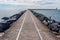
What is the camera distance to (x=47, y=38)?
21.4 m

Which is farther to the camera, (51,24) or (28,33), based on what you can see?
(51,24)

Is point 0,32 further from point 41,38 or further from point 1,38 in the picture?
point 41,38

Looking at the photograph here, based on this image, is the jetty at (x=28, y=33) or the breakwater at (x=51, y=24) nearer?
the jetty at (x=28, y=33)

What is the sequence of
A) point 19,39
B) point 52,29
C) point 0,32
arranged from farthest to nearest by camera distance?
point 52,29, point 0,32, point 19,39

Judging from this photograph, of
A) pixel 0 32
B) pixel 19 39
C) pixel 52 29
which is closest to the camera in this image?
pixel 19 39

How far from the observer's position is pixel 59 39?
21016 mm

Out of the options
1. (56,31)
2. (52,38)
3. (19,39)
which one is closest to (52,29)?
(56,31)

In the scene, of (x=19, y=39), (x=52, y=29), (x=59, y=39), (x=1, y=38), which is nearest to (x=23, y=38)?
(x=19, y=39)

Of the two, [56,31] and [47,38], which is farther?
[56,31]

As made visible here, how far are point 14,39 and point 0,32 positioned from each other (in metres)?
5.29

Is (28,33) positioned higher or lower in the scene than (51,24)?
higher

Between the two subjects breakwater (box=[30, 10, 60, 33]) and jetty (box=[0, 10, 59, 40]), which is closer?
jetty (box=[0, 10, 59, 40])

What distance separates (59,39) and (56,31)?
4.98 m

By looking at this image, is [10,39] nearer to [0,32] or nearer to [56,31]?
[0,32]
